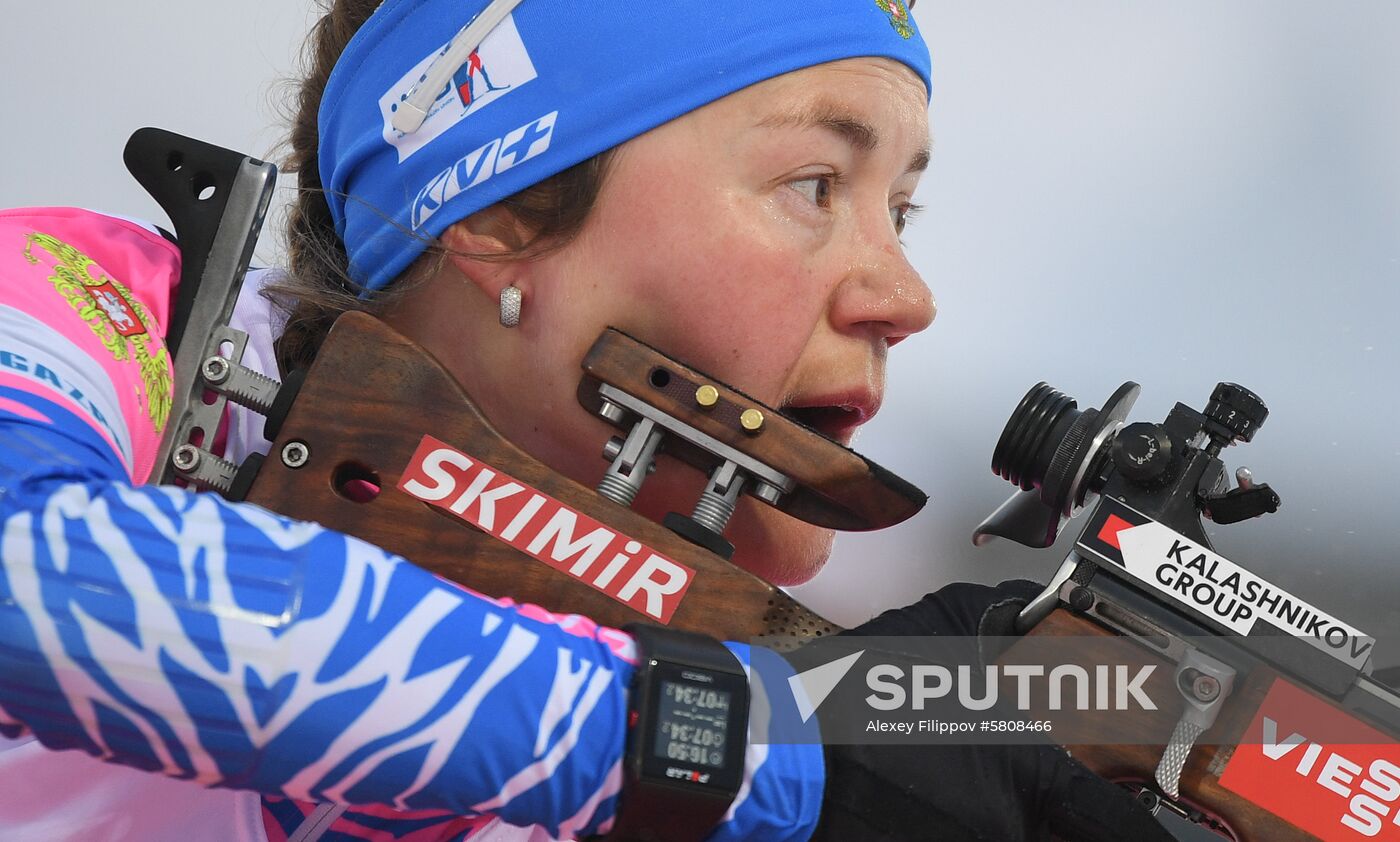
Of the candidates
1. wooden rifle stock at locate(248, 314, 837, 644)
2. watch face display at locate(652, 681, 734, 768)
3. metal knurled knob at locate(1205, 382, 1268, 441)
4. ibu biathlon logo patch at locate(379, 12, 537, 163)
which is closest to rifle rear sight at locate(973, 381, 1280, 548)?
metal knurled knob at locate(1205, 382, 1268, 441)

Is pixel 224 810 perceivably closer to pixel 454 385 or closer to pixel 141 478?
pixel 141 478

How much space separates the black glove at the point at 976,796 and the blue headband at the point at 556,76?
46 centimetres

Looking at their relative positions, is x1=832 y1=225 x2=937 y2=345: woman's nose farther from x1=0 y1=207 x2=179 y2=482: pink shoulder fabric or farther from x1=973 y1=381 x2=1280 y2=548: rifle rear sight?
x1=0 y1=207 x2=179 y2=482: pink shoulder fabric

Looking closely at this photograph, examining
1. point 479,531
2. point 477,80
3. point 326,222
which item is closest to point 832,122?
point 477,80

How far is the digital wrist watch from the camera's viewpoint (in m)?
0.72

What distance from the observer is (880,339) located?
3.56 ft

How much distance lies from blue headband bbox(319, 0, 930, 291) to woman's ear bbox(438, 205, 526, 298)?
0.05 feet

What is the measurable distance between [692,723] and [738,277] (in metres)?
0.40

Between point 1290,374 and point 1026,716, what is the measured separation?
76 cm

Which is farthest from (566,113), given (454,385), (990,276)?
Result: (990,276)

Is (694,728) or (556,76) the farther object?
(556,76)

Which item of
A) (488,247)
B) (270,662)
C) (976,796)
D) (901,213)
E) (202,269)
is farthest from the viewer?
Result: (901,213)

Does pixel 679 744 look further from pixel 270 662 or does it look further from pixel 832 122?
pixel 832 122

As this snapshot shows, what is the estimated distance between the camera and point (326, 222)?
4.22ft
